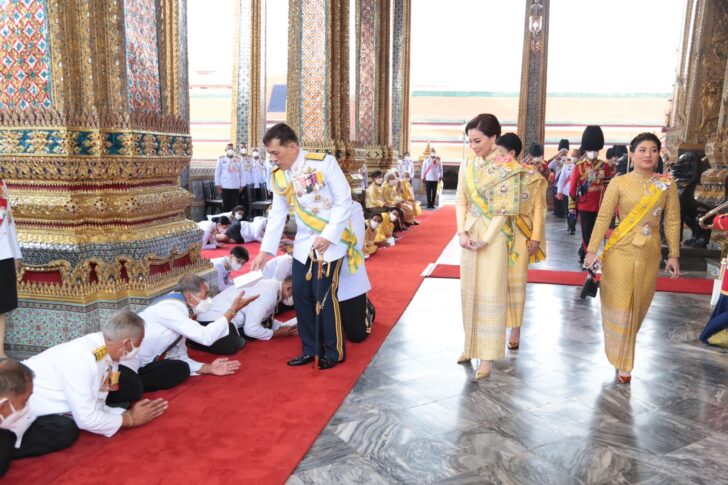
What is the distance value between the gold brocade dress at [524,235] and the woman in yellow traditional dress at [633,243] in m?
0.50

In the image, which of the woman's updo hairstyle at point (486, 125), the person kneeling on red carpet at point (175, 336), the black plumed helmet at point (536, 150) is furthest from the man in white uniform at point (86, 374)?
the black plumed helmet at point (536, 150)

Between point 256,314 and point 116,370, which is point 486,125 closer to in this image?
point 256,314

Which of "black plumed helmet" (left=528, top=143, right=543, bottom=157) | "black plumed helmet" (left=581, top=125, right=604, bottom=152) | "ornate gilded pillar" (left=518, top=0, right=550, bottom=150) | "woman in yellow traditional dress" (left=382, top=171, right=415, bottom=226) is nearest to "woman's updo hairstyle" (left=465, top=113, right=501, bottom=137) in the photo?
"black plumed helmet" (left=581, top=125, right=604, bottom=152)

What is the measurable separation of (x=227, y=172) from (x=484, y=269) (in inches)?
308

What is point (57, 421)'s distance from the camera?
2.57m

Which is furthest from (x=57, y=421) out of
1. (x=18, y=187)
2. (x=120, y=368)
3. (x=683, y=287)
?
(x=683, y=287)

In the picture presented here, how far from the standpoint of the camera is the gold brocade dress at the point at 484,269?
3258 millimetres

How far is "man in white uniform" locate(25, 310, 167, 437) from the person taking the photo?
2512mm

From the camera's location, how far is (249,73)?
12.6 meters

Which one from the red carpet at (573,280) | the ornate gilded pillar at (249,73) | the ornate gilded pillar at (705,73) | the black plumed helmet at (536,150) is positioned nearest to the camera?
the red carpet at (573,280)

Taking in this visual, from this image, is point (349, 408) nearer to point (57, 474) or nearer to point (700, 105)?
point (57, 474)

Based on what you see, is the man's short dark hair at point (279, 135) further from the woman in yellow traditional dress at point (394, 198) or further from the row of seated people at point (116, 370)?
the woman in yellow traditional dress at point (394, 198)

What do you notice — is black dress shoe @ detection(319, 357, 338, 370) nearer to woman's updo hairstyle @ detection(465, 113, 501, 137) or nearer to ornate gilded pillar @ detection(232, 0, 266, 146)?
woman's updo hairstyle @ detection(465, 113, 501, 137)

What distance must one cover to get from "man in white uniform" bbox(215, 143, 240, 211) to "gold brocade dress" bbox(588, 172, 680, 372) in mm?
8038
